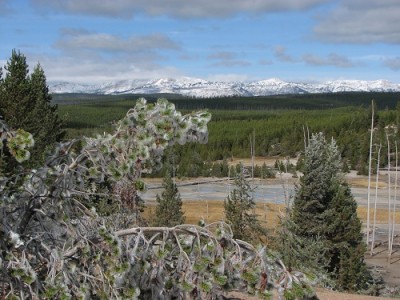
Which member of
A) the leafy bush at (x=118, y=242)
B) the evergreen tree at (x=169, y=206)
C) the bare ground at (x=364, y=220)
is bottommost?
the bare ground at (x=364, y=220)

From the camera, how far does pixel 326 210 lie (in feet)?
90.5

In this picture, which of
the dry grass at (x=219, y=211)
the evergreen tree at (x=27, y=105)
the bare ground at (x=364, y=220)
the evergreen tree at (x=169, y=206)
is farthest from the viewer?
the dry grass at (x=219, y=211)

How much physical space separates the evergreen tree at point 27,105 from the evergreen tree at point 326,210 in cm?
1236

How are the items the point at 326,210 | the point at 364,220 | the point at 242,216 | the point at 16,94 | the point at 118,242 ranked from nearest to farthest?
the point at 118,242 → the point at 326,210 → the point at 242,216 → the point at 16,94 → the point at 364,220

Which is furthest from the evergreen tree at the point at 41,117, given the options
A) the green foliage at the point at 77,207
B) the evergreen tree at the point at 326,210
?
the green foliage at the point at 77,207

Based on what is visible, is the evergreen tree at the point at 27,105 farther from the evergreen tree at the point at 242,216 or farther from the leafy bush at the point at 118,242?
the leafy bush at the point at 118,242

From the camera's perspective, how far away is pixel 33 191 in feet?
18.6

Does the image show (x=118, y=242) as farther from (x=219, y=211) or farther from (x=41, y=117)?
(x=219, y=211)

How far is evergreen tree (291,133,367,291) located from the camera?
27.1 meters

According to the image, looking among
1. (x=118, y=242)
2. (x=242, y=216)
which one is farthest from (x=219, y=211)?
(x=118, y=242)

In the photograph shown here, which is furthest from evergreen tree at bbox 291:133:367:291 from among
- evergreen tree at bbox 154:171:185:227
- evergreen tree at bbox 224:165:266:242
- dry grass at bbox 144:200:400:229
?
dry grass at bbox 144:200:400:229

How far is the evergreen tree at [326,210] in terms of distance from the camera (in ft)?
88.8

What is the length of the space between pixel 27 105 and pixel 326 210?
16.3m

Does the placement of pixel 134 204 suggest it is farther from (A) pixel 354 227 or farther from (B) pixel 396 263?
(B) pixel 396 263
